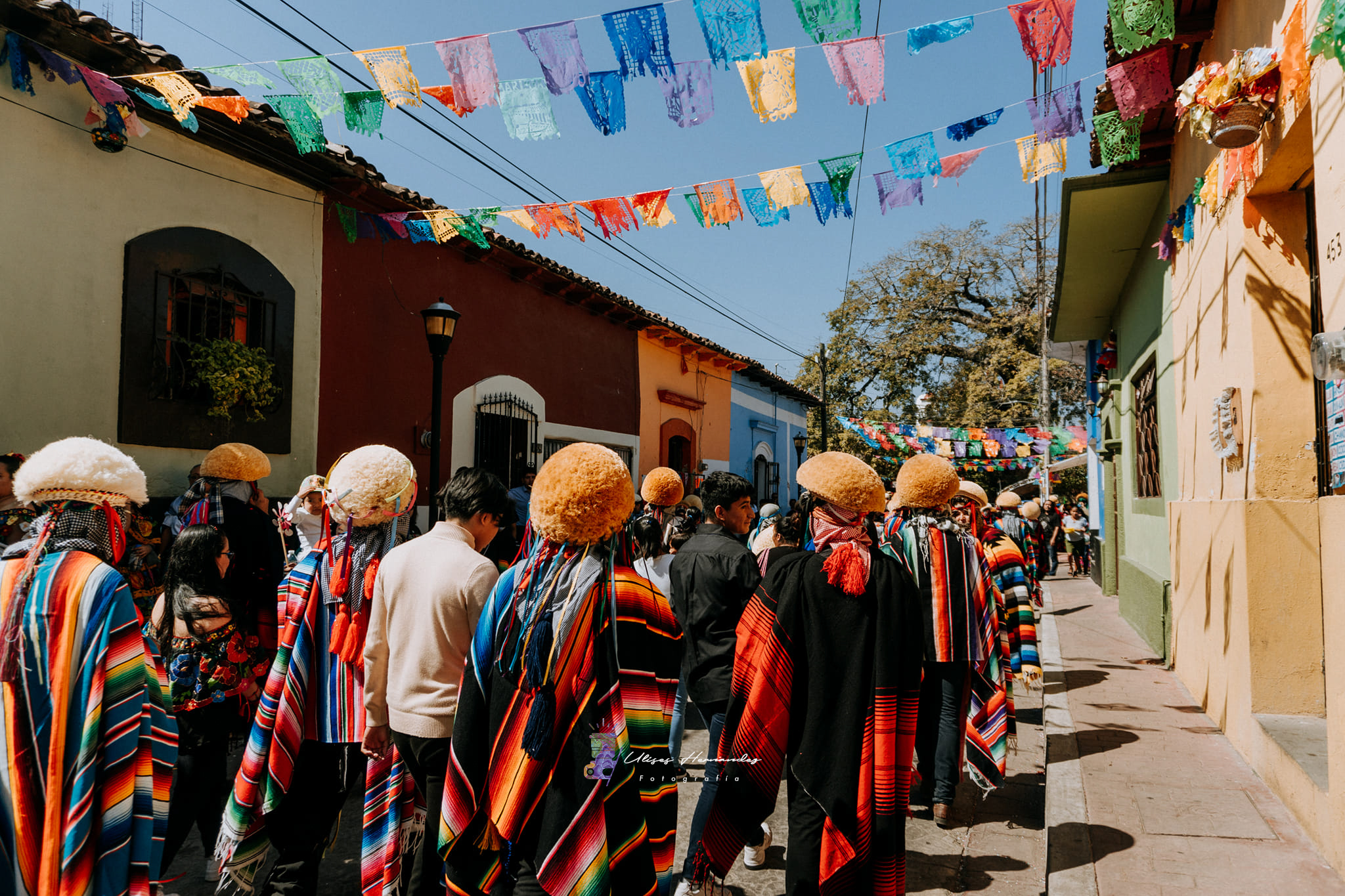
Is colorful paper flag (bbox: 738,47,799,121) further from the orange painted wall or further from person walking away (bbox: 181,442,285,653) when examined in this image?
the orange painted wall

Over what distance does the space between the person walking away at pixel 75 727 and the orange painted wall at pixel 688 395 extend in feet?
42.2

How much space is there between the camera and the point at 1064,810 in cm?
424

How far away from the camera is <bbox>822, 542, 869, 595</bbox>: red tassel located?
2801mm

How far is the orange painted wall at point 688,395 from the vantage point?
15.4 meters

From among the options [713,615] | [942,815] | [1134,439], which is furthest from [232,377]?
[1134,439]

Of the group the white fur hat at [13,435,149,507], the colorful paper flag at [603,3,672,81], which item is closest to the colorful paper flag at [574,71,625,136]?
the colorful paper flag at [603,3,672,81]

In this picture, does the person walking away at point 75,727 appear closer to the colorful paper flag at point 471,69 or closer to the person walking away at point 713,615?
the person walking away at point 713,615

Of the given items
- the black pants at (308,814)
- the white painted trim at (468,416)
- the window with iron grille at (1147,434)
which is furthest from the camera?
the white painted trim at (468,416)

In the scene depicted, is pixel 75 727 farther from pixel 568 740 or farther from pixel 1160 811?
pixel 1160 811

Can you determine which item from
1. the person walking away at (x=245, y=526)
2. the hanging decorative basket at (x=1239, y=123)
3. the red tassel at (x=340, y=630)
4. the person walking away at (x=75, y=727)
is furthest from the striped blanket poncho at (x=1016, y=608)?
the person walking away at (x=75, y=727)

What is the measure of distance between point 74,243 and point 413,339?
370 centimetres

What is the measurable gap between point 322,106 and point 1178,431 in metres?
7.02

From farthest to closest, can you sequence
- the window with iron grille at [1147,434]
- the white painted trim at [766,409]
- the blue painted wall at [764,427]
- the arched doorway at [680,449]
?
the white painted trim at [766,409]
the blue painted wall at [764,427]
the arched doorway at [680,449]
the window with iron grille at [1147,434]

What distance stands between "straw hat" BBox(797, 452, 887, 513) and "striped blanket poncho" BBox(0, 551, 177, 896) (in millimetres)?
2185
